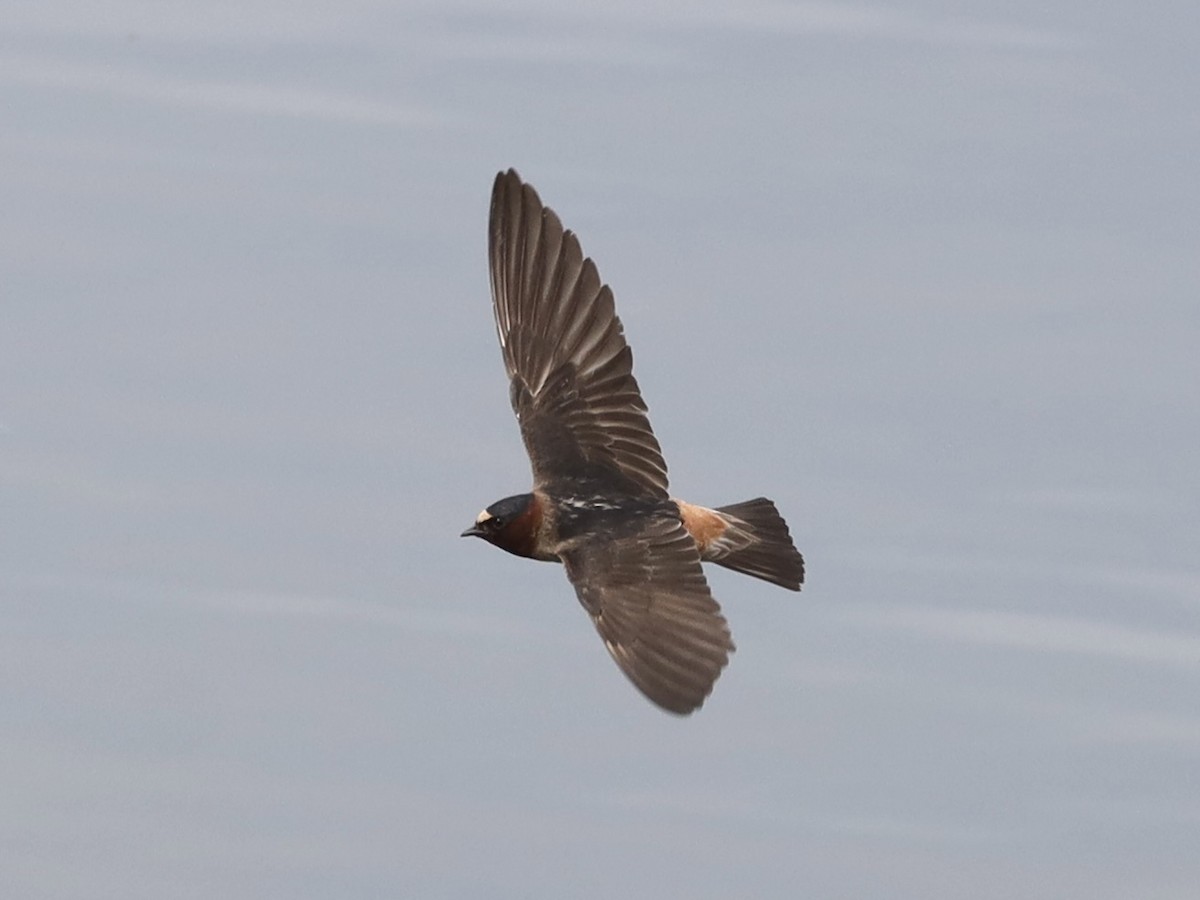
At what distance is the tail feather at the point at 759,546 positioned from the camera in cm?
929

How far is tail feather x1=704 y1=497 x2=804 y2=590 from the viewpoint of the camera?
9.29m

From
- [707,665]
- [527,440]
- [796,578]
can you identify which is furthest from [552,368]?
[707,665]

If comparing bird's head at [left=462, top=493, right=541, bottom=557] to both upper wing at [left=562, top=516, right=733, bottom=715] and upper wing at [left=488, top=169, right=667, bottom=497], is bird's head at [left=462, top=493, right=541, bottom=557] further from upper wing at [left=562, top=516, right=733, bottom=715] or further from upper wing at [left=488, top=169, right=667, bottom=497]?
upper wing at [left=488, top=169, right=667, bottom=497]

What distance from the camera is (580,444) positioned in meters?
9.34

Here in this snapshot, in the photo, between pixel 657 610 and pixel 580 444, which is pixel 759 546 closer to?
pixel 580 444

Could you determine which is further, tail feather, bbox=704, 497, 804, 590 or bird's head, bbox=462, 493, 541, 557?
tail feather, bbox=704, 497, 804, 590

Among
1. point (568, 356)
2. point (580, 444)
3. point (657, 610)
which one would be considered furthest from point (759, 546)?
point (657, 610)

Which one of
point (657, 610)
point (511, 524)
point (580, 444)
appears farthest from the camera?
point (580, 444)

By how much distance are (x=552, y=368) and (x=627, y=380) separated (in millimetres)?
252

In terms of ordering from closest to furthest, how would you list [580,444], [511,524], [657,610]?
[657,610], [511,524], [580,444]

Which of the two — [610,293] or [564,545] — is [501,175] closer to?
[610,293]

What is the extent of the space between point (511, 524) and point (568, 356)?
0.68m

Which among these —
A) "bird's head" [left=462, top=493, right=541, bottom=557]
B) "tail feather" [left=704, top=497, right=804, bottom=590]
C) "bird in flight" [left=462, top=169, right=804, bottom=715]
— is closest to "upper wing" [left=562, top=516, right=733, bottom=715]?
"bird in flight" [left=462, top=169, right=804, bottom=715]

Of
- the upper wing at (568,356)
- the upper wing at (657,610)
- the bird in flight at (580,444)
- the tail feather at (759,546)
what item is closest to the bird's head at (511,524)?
the bird in flight at (580,444)
